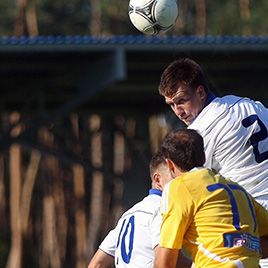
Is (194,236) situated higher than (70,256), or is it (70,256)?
(194,236)

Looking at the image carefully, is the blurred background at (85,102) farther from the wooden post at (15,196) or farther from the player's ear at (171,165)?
the player's ear at (171,165)

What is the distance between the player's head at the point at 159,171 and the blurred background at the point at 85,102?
10.9 m

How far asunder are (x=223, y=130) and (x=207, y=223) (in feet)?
4.12

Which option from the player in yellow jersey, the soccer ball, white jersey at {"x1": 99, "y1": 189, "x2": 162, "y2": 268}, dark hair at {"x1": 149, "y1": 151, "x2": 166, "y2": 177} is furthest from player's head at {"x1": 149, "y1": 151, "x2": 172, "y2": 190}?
the soccer ball

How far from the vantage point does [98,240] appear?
3347cm

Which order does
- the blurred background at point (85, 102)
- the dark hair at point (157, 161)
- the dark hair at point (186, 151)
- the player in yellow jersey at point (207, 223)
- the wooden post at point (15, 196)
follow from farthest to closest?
the wooden post at point (15, 196) < the blurred background at point (85, 102) < the dark hair at point (157, 161) < the dark hair at point (186, 151) < the player in yellow jersey at point (207, 223)

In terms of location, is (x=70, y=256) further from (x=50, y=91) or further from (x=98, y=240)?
(x=50, y=91)

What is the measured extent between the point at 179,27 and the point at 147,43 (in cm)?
1882

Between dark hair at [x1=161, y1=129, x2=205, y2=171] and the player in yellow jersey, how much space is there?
0.06 meters

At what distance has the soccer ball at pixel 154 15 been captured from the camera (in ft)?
34.5

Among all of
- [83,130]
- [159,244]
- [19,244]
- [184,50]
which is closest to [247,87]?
[184,50]

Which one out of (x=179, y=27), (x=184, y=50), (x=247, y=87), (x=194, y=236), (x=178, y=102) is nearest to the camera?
(x=194, y=236)

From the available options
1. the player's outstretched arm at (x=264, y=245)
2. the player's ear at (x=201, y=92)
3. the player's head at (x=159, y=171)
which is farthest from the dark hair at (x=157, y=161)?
the player's outstretched arm at (x=264, y=245)

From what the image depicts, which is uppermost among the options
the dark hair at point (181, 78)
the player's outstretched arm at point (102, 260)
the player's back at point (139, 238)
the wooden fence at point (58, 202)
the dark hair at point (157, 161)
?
the dark hair at point (181, 78)
